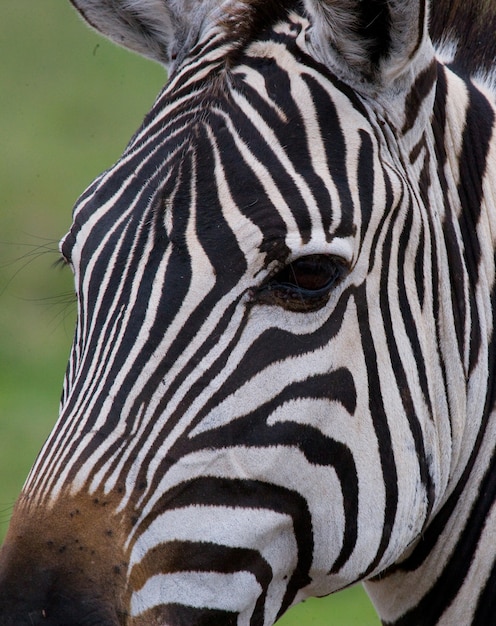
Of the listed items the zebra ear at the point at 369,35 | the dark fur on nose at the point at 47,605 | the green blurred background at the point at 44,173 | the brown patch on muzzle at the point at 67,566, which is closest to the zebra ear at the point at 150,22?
the zebra ear at the point at 369,35

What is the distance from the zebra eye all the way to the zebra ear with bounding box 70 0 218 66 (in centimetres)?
123

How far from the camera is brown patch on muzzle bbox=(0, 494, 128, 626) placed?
2.73 m

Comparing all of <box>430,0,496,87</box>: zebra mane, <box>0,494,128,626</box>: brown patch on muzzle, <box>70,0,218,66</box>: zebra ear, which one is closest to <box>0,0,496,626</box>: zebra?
<box>0,494,128,626</box>: brown patch on muzzle

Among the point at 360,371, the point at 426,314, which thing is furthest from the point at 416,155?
the point at 360,371

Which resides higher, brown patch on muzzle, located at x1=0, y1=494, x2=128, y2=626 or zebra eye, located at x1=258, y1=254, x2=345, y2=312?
zebra eye, located at x1=258, y1=254, x2=345, y2=312

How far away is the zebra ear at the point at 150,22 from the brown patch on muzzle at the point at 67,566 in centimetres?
195

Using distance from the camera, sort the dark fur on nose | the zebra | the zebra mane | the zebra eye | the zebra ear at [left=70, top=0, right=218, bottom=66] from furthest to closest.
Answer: the zebra mane → the zebra ear at [left=70, top=0, right=218, bottom=66] → the zebra eye → the zebra → the dark fur on nose

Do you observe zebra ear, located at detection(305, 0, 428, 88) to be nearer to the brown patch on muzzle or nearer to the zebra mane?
the zebra mane

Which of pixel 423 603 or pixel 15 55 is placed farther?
pixel 15 55

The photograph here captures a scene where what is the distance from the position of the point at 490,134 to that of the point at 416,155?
21.2 inches

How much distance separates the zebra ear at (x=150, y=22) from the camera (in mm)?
3758

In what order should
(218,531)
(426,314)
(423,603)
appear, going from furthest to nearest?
1. (423,603)
2. (426,314)
3. (218,531)

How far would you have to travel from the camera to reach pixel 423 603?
3.67m

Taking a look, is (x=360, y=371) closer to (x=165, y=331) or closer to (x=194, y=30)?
(x=165, y=331)
